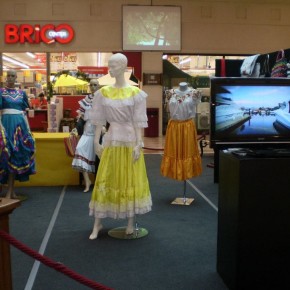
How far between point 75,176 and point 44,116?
5198 mm

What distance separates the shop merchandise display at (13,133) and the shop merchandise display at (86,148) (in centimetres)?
76

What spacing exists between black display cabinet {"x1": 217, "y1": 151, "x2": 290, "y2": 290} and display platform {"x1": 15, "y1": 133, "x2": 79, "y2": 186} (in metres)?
3.94

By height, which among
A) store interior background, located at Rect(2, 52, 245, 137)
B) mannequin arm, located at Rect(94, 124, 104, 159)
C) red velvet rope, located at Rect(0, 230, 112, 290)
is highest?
store interior background, located at Rect(2, 52, 245, 137)

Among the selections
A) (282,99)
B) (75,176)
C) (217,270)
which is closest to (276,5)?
(75,176)

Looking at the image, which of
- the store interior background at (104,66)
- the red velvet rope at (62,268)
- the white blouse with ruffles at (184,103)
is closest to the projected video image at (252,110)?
the white blouse with ruffles at (184,103)

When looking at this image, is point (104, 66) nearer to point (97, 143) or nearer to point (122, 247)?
point (97, 143)

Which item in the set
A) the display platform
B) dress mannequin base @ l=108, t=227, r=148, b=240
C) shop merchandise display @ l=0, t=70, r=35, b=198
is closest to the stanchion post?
dress mannequin base @ l=108, t=227, r=148, b=240

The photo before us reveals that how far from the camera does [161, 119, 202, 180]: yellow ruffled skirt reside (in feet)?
16.5

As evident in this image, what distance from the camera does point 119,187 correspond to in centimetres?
364

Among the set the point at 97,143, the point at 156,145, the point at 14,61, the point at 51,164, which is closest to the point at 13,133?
the point at 51,164

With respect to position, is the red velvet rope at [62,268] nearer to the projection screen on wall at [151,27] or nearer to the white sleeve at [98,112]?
the white sleeve at [98,112]

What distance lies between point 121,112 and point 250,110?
1097 millimetres

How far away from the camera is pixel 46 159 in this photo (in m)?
6.13

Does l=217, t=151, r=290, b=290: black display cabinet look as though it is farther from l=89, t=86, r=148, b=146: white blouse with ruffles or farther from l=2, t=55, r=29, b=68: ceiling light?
l=2, t=55, r=29, b=68: ceiling light
